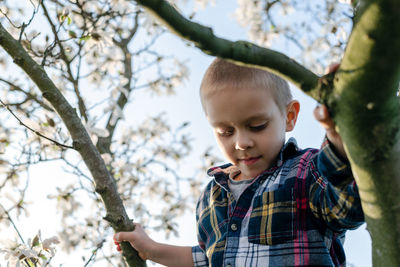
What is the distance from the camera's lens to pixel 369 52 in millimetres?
527

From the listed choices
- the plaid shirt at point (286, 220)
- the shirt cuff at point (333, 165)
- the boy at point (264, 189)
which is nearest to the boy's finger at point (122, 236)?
the boy at point (264, 189)

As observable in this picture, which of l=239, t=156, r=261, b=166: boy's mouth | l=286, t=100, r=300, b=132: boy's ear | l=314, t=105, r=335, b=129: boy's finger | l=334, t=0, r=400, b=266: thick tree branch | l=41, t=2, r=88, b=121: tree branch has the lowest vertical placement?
l=334, t=0, r=400, b=266: thick tree branch

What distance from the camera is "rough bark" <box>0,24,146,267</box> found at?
1302 millimetres

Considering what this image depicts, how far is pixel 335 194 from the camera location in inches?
36.4

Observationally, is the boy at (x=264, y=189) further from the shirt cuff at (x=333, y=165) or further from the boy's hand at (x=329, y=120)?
the boy's hand at (x=329, y=120)

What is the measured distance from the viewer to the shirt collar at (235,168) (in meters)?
1.31

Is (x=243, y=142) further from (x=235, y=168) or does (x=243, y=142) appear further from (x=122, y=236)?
(x=122, y=236)

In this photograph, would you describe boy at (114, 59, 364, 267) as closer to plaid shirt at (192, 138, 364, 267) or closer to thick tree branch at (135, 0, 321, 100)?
plaid shirt at (192, 138, 364, 267)

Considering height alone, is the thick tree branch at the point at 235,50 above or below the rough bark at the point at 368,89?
above

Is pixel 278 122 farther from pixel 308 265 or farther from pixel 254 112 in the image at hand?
pixel 308 265

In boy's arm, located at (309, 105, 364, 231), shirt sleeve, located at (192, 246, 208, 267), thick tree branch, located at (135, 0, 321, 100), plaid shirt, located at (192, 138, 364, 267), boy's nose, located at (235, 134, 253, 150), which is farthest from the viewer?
shirt sleeve, located at (192, 246, 208, 267)

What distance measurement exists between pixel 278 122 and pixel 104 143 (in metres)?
1.75

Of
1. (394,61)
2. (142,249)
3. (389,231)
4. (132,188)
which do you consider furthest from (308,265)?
(132,188)

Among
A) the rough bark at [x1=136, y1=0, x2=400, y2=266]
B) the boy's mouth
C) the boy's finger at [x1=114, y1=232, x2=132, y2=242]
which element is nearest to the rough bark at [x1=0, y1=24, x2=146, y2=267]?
the boy's finger at [x1=114, y1=232, x2=132, y2=242]
